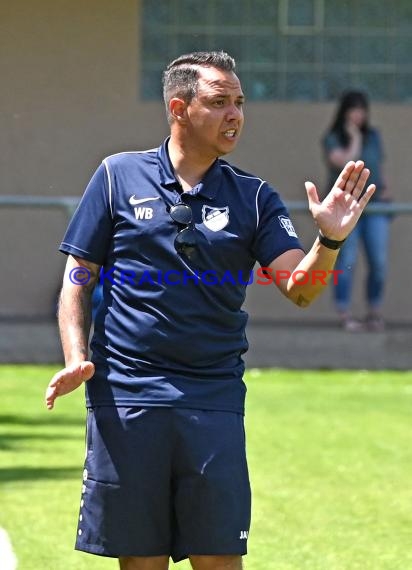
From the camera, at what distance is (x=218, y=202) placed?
203 inches

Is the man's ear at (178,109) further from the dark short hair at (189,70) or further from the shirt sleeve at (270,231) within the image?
the shirt sleeve at (270,231)

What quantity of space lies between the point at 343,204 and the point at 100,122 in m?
11.2

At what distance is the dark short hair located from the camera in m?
5.23

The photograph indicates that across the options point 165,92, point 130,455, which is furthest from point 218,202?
point 130,455

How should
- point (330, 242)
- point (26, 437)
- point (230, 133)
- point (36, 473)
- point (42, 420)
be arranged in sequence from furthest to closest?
point (42, 420)
point (26, 437)
point (36, 473)
point (230, 133)
point (330, 242)

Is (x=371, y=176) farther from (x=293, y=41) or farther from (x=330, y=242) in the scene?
(x=330, y=242)

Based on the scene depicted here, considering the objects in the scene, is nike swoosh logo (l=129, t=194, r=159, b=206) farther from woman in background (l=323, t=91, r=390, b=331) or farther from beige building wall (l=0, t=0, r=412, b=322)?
beige building wall (l=0, t=0, r=412, b=322)

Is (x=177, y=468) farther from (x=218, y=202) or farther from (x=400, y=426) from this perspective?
(x=400, y=426)

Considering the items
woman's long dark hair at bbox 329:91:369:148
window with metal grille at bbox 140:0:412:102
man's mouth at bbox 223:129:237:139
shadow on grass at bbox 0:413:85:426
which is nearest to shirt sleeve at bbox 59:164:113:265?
man's mouth at bbox 223:129:237:139

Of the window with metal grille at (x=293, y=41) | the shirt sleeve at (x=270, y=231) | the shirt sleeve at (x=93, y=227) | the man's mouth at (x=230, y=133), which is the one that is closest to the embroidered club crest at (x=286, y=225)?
the shirt sleeve at (x=270, y=231)

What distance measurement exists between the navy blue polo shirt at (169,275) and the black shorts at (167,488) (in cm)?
8

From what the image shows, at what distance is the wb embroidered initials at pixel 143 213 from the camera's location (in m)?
5.12

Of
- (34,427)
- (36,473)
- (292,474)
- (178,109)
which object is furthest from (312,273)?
(34,427)

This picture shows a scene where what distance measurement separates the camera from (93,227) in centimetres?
520
